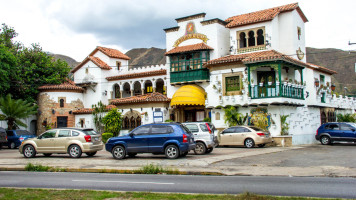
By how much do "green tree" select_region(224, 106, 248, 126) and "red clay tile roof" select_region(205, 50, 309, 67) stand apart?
3.71 m

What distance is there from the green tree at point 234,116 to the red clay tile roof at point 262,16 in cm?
743

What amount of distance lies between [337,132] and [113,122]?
18935 millimetres

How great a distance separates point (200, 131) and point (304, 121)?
43.6 feet

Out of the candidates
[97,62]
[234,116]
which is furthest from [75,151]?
[97,62]

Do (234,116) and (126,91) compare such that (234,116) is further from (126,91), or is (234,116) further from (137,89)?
(126,91)

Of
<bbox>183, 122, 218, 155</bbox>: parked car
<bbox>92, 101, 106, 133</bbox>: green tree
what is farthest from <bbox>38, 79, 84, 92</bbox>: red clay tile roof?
→ <bbox>183, 122, 218, 155</bbox>: parked car

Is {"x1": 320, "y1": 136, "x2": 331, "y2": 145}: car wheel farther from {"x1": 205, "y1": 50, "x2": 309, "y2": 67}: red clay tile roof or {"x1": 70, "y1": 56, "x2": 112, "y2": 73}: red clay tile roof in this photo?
{"x1": 70, "y1": 56, "x2": 112, "y2": 73}: red clay tile roof

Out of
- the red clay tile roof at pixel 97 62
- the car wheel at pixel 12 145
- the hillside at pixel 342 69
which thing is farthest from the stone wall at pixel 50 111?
the hillside at pixel 342 69

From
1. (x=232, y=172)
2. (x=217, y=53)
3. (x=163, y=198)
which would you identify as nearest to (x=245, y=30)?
(x=217, y=53)

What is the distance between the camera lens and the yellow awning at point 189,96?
2961 centimetres

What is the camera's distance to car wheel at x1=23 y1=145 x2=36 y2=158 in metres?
19.1

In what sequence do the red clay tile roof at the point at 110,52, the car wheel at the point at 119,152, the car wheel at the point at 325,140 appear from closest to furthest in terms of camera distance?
the car wheel at the point at 119,152
the car wheel at the point at 325,140
the red clay tile roof at the point at 110,52

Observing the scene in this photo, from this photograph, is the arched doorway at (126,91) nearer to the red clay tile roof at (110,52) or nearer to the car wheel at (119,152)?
the red clay tile roof at (110,52)

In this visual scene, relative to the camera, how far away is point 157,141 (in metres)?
16.9
